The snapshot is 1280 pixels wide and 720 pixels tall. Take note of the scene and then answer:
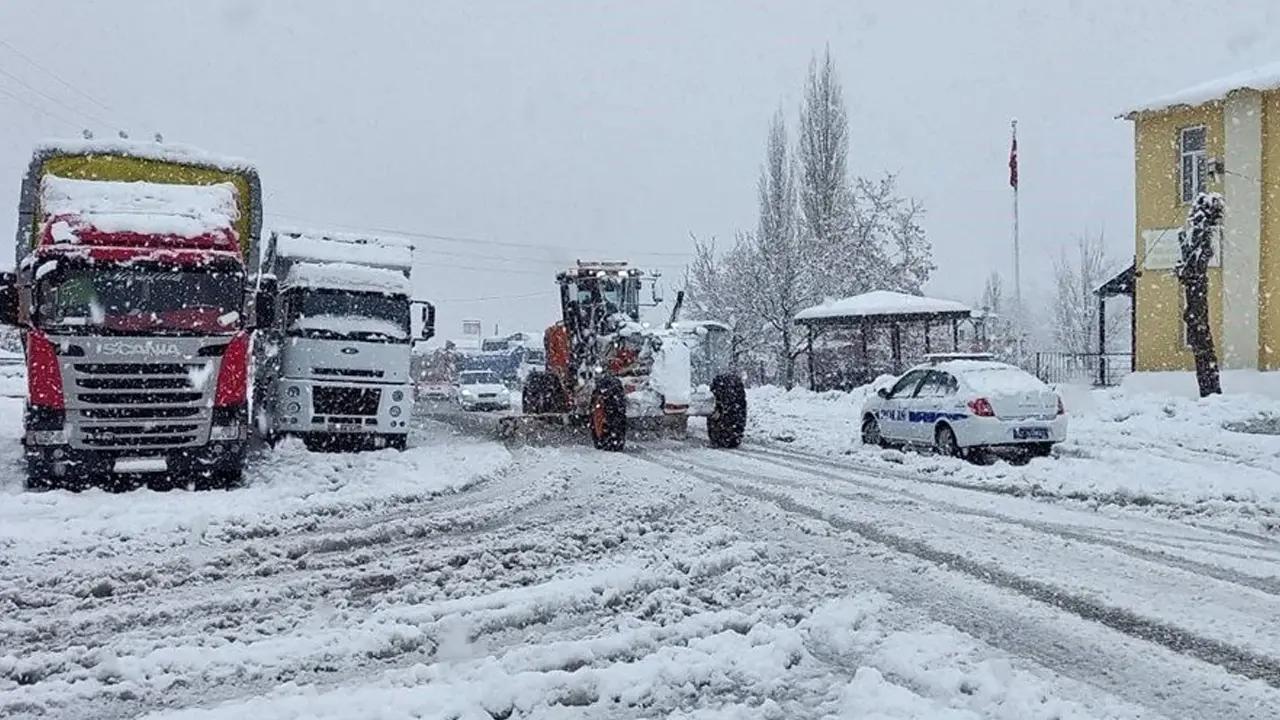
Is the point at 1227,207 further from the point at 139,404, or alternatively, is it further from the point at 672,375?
the point at 139,404

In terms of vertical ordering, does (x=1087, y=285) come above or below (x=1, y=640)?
above

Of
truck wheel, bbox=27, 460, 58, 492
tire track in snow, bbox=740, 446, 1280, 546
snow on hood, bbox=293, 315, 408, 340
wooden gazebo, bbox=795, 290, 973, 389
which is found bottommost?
tire track in snow, bbox=740, 446, 1280, 546

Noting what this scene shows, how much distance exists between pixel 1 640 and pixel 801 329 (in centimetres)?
3741

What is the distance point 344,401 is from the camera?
15.0 meters

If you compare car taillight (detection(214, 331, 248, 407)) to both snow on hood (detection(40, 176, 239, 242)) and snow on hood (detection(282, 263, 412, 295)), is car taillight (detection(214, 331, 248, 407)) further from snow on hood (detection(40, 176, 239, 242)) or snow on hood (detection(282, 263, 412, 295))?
snow on hood (detection(282, 263, 412, 295))

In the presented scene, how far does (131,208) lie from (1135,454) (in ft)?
44.0

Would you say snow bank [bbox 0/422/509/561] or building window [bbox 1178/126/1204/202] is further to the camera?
building window [bbox 1178/126/1204/202]

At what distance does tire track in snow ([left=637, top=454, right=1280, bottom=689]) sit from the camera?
4840 millimetres

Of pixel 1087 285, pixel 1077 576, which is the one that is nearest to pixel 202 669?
pixel 1077 576

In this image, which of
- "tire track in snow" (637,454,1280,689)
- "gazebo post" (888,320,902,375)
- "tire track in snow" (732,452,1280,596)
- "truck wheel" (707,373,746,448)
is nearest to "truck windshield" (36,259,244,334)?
"tire track in snow" (637,454,1280,689)

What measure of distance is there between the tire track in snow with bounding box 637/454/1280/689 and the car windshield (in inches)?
1061

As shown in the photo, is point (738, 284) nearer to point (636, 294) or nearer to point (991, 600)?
Answer: point (636, 294)

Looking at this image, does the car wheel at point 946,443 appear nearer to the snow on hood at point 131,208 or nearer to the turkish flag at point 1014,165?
the snow on hood at point 131,208

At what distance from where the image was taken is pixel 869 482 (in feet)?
38.8
